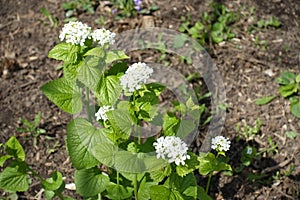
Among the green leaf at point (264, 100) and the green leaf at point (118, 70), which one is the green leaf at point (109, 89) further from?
the green leaf at point (264, 100)

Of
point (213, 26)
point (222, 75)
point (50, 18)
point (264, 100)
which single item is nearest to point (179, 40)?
point (213, 26)

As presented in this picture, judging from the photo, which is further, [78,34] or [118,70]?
[118,70]

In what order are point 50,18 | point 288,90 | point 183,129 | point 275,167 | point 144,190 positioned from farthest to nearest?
point 50,18, point 288,90, point 275,167, point 144,190, point 183,129

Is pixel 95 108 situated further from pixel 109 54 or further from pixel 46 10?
pixel 46 10

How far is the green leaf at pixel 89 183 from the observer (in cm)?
219

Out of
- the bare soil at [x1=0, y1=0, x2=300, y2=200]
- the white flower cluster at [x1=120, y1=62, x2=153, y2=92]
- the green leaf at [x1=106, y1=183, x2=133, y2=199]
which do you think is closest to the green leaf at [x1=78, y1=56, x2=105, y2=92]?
the white flower cluster at [x1=120, y1=62, x2=153, y2=92]

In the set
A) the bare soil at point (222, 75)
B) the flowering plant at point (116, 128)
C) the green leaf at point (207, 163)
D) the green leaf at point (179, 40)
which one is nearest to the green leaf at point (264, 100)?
the bare soil at point (222, 75)

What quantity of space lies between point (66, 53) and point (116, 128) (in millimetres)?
345

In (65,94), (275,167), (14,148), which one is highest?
(65,94)

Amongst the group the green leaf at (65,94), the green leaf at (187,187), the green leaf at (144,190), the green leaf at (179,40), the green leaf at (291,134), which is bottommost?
the green leaf at (291,134)

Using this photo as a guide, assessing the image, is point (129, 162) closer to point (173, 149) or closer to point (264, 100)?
point (173, 149)

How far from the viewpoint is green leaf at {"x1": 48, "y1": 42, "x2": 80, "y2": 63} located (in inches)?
72.6

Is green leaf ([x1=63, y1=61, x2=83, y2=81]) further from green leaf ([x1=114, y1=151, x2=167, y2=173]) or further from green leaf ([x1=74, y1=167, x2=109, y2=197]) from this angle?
green leaf ([x1=74, y1=167, x2=109, y2=197])

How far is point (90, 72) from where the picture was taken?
1.85 metres
